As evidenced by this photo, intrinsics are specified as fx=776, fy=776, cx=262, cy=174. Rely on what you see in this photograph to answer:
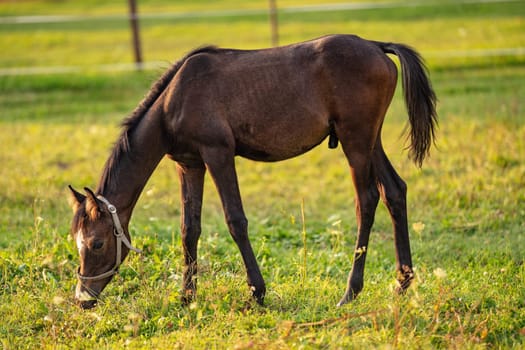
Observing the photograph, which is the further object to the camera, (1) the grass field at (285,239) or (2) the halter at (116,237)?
(2) the halter at (116,237)

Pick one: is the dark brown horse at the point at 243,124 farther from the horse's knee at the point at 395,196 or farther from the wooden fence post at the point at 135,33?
the wooden fence post at the point at 135,33

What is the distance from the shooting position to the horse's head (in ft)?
17.3

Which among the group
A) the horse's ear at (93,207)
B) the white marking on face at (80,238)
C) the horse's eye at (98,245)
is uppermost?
the horse's ear at (93,207)

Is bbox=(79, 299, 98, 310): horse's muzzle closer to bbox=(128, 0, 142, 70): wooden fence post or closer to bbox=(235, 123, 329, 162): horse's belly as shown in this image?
bbox=(235, 123, 329, 162): horse's belly

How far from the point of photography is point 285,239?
23.7 feet

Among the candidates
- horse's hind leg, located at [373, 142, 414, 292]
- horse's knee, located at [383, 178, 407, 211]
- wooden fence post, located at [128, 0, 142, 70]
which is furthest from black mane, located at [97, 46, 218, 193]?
wooden fence post, located at [128, 0, 142, 70]

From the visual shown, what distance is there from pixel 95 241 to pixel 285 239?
239cm

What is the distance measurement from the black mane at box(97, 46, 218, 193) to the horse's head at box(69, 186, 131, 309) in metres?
0.19

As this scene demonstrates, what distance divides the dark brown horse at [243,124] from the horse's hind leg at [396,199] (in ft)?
0.49

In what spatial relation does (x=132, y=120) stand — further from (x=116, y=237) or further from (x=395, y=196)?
(x=395, y=196)

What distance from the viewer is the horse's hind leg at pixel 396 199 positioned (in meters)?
5.77

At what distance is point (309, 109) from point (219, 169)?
0.77 m

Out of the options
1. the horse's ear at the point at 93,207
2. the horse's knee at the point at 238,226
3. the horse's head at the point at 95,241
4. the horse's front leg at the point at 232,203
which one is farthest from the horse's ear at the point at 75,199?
the horse's knee at the point at 238,226

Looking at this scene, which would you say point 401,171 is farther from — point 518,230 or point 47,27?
point 47,27
